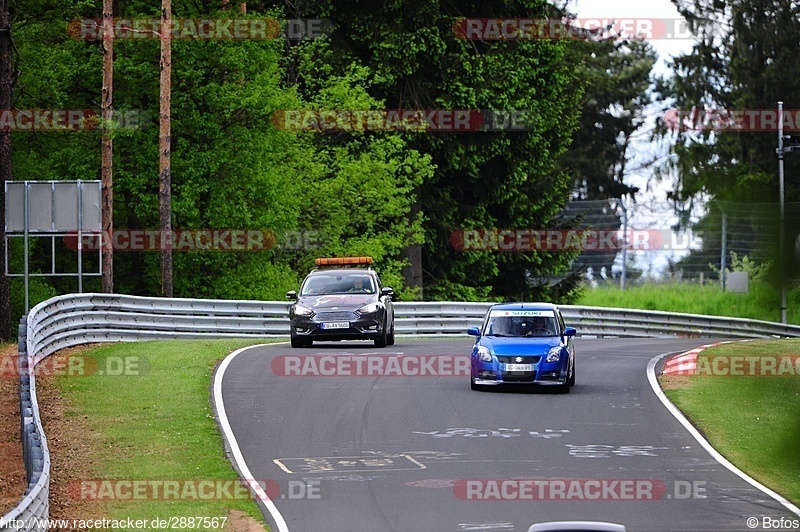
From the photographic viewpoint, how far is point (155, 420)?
19.5 m

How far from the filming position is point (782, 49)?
3.41m

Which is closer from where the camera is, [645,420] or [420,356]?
[645,420]

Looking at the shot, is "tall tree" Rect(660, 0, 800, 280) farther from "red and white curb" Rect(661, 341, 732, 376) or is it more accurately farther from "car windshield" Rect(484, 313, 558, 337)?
"red and white curb" Rect(661, 341, 732, 376)

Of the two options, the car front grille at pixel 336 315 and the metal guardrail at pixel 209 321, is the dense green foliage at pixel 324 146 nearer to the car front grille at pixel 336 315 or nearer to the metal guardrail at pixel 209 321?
the metal guardrail at pixel 209 321

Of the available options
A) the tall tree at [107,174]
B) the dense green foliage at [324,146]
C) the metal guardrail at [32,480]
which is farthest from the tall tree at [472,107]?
the metal guardrail at [32,480]

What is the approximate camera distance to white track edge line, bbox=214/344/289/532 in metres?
13.3

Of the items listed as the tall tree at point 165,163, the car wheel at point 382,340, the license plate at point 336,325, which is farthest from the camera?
the tall tree at point 165,163

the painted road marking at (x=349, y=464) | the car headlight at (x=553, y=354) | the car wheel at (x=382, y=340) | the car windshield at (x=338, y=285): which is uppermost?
the car windshield at (x=338, y=285)

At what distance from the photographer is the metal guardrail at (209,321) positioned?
1000 inches

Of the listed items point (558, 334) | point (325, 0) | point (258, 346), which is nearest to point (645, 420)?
point (558, 334)

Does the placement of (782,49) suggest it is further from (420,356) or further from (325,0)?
(325,0)

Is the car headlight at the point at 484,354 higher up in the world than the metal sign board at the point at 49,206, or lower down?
lower down

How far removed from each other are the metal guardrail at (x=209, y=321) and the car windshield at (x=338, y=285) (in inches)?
182

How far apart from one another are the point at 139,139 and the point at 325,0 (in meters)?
10.6
